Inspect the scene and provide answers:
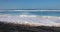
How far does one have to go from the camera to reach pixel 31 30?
3.73 feet

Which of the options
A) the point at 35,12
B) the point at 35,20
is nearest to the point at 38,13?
the point at 35,12

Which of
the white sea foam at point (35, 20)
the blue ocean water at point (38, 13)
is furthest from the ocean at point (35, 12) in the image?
the white sea foam at point (35, 20)

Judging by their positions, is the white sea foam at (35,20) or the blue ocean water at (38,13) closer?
the white sea foam at (35,20)

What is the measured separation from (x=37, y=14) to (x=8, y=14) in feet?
1.51

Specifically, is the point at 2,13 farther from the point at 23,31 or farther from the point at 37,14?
the point at 23,31

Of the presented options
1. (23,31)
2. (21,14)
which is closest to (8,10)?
(21,14)

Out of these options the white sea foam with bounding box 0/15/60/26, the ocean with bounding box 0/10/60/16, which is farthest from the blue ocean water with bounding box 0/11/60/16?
the white sea foam with bounding box 0/15/60/26

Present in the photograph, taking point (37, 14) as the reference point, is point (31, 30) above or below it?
above

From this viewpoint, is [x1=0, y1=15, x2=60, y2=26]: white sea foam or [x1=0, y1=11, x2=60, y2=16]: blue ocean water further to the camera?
[x1=0, y1=11, x2=60, y2=16]: blue ocean water

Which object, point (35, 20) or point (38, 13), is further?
point (38, 13)

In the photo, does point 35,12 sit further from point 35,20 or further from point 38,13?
point 35,20

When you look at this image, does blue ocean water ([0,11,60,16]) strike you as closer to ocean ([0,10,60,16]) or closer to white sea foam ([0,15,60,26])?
ocean ([0,10,60,16])

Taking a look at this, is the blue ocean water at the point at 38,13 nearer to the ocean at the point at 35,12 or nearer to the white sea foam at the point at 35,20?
the ocean at the point at 35,12

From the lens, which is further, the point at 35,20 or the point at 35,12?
the point at 35,12
